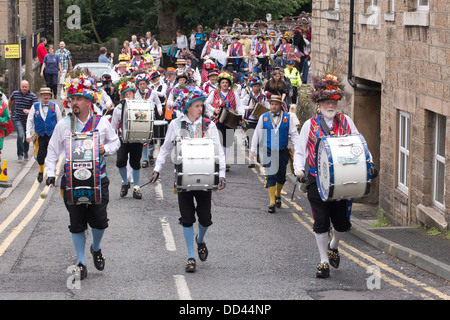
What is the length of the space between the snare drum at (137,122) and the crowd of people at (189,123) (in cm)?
29

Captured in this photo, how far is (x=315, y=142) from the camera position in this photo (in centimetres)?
1022

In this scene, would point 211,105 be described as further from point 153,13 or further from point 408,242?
point 153,13

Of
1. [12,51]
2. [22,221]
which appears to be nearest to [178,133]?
[22,221]

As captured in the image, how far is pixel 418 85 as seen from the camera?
1336 centimetres

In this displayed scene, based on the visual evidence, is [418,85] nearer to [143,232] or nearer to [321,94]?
[321,94]

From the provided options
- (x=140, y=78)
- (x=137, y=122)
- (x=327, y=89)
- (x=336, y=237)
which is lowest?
(x=336, y=237)

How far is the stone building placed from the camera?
12.5m

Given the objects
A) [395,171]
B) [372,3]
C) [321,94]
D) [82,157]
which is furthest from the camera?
[372,3]

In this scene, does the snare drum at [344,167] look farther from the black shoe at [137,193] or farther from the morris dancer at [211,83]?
the morris dancer at [211,83]

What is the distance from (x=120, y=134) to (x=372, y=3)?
16.9 ft

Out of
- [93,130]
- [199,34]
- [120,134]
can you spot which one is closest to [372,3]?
[120,134]

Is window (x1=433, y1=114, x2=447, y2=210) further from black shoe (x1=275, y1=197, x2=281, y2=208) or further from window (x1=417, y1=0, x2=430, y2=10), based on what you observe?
black shoe (x1=275, y1=197, x2=281, y2=208)

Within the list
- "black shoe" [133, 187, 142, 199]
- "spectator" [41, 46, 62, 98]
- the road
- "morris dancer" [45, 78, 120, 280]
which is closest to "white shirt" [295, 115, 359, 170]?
the road

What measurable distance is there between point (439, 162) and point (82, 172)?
5.68 meters
